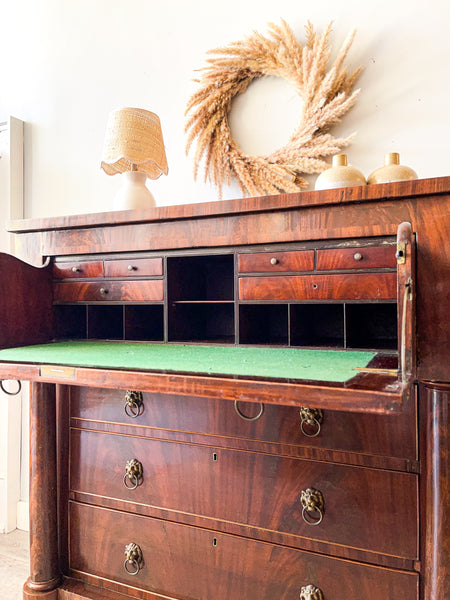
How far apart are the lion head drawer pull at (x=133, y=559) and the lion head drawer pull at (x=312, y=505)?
62 cm

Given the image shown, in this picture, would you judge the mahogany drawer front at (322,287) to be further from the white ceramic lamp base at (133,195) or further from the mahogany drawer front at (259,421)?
the white ceramic lamp base at (133,195)

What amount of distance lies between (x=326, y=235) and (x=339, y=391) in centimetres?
59

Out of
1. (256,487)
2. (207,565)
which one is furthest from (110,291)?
(207,565)

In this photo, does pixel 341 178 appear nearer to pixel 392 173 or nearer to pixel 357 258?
pixel 392 173

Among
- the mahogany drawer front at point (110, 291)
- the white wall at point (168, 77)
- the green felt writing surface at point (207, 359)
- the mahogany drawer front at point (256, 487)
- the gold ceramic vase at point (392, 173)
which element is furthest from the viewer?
the white wall at point (168, 77)

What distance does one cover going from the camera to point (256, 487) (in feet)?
4.35

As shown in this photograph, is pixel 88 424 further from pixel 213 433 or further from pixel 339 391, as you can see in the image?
pixel 339 391

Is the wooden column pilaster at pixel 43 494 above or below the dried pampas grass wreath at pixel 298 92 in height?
below

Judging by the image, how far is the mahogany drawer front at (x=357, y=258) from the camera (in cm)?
124

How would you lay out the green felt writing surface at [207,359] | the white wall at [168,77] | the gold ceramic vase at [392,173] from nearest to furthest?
the green felt writing surface at [207,359] → the gold ceramic vase at [392,173] → the white wall at [168,77]

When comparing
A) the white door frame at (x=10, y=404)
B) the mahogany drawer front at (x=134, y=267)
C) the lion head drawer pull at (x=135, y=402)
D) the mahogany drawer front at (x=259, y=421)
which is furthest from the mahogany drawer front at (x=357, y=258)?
the white door frame at (x=10, y=404)

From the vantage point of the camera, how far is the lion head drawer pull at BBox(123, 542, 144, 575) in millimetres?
1490

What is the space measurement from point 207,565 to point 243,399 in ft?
2.59

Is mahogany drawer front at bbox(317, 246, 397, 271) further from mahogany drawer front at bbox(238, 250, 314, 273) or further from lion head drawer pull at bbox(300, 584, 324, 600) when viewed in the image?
lion head drawer pull at bbox(300, 584, 324, 600)
